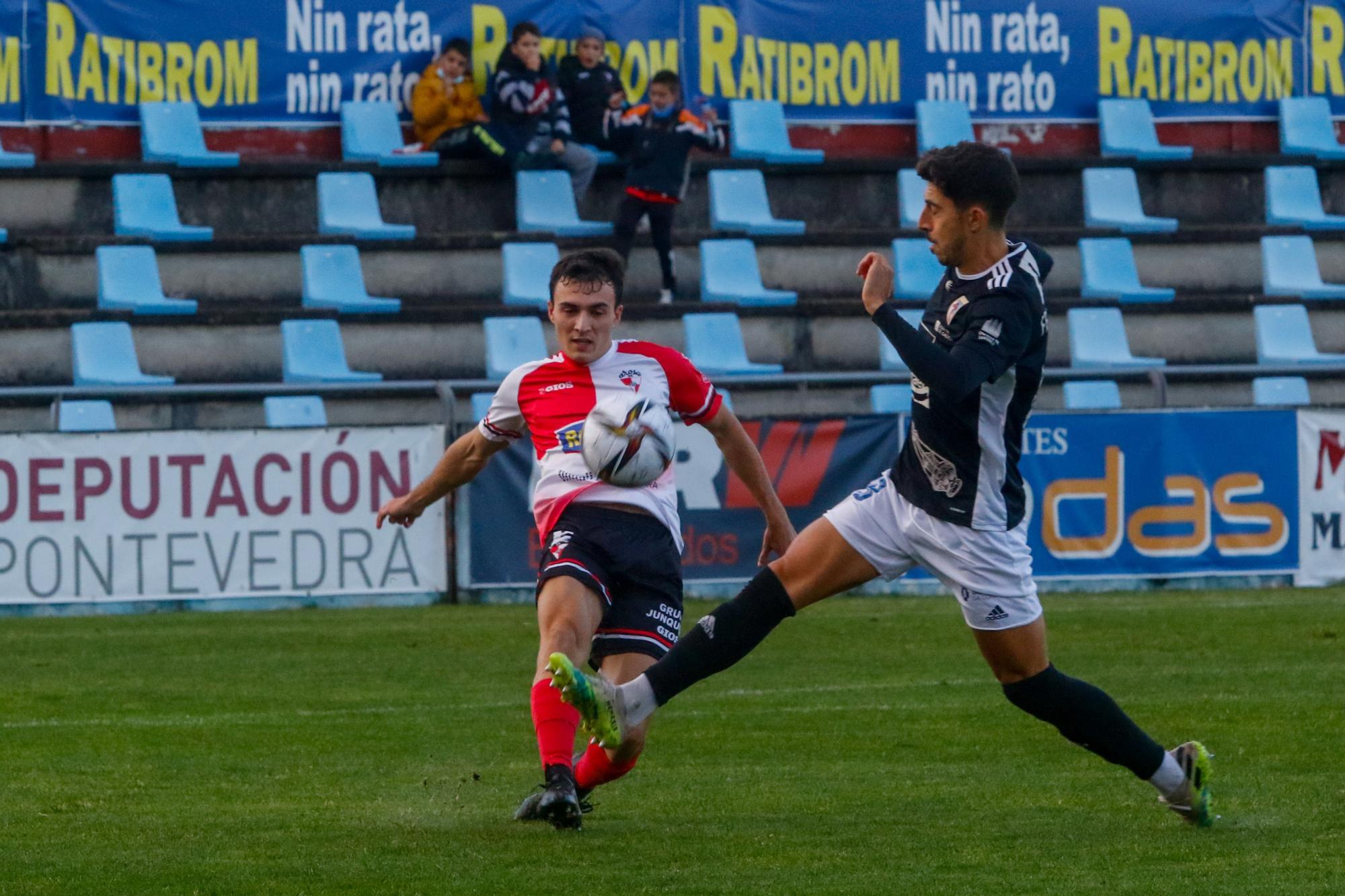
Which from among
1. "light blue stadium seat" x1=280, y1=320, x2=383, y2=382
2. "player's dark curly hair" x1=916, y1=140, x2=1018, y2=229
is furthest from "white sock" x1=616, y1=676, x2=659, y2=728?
"light blue stadium seat" x1=280, y1=320, x2=383, y2=382

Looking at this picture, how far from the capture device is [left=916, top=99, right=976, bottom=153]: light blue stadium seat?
2031cm

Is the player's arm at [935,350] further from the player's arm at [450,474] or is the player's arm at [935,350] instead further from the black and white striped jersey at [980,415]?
the player's arm at [450,474]

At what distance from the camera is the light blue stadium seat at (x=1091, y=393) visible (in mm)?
16812

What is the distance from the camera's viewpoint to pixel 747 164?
19625 millimetres

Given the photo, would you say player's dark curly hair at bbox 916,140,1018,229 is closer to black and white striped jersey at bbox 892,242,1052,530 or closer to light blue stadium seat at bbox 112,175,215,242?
black and white striped jersey at bbox 892,242,1052,530

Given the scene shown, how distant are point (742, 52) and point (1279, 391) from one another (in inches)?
234

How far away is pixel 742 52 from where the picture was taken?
787 inches

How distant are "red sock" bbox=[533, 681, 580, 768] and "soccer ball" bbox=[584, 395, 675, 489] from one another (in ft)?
2.30

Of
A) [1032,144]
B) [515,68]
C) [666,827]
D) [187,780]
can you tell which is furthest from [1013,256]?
[1032,144]

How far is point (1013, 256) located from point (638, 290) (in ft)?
41.7

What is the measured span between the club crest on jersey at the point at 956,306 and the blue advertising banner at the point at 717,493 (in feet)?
26.0

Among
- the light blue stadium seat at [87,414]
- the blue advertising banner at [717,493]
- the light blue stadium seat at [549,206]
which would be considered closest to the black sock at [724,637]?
the blue advertising banner at [717,493]

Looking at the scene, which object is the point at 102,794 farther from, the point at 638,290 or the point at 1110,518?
the point at 638,290

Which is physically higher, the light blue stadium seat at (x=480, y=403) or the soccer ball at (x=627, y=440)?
the light blue stadium seat at (x=480, y=403)
